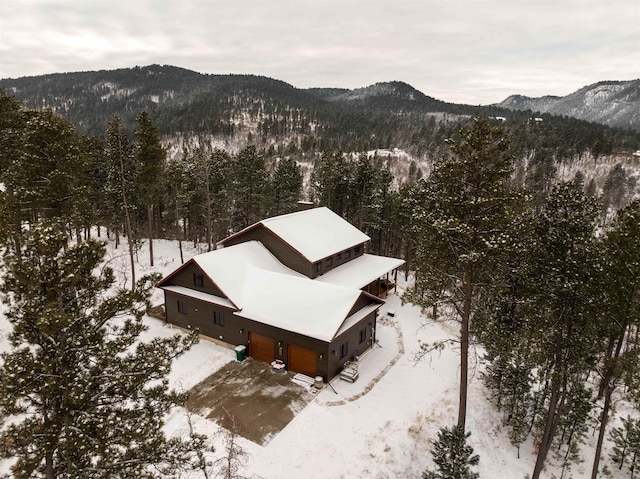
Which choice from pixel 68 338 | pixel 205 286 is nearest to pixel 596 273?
pixel 68 338

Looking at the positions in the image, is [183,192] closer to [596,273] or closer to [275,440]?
[275,440]

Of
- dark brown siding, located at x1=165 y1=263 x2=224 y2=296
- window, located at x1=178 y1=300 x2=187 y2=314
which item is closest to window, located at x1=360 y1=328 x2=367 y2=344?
dark brown siding, located at x1=165 y1=263 x2=224 y2=296

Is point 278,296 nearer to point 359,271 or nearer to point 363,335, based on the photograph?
point 363,335

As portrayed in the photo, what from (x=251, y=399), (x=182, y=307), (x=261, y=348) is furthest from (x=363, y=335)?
(x=182, y=307)

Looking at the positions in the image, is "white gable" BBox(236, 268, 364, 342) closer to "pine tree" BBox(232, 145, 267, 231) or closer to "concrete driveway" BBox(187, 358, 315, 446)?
"concrete driveway" BBox(187, 358, 315, 446)

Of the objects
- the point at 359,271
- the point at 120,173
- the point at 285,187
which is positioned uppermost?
the point at 120,173
